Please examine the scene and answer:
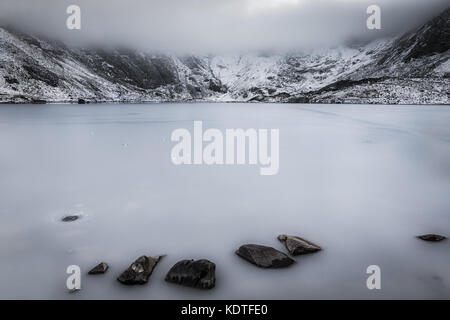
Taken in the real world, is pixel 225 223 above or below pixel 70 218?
below

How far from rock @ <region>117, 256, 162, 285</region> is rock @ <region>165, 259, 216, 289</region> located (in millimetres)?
381

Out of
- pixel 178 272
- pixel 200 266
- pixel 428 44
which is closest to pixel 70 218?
pixel 178 272

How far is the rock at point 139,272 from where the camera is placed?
195 inches

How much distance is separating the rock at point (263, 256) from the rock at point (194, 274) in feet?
2.49

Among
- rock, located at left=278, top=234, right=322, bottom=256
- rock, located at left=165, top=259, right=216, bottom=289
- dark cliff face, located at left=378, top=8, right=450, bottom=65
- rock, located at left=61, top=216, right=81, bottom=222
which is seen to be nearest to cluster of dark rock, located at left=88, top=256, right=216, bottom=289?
rock, located at left=165, top=259, right=216, bottom=289

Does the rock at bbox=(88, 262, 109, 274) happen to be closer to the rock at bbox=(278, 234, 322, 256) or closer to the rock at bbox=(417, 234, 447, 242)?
the rock at bbox=(278, 234, 322, 256)

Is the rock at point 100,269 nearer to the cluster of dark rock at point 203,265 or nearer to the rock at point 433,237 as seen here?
the cluster of dark rock at point 203,265

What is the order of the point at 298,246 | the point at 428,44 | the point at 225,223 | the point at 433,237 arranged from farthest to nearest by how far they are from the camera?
1. the point at 428,44
2. the point at 225,223
3. the point at 433,237
4. the point at 298,246

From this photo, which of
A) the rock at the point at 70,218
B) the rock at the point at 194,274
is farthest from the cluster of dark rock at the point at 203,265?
the rock at the point at 70,218

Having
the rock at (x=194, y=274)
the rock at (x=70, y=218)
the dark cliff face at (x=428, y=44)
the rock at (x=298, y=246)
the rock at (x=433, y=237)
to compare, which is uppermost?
the dark cliff face at (x=428, y=44)

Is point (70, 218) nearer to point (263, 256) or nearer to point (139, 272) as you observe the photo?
point (139, 272)

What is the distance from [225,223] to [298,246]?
6.42 feet

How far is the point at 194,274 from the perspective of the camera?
5.02 m

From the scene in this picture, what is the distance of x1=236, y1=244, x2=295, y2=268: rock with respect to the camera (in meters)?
5.45
